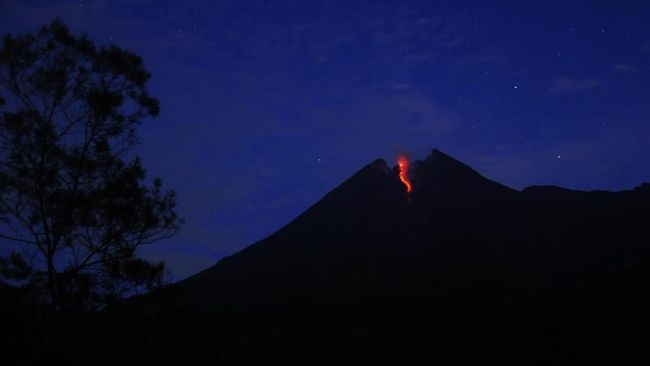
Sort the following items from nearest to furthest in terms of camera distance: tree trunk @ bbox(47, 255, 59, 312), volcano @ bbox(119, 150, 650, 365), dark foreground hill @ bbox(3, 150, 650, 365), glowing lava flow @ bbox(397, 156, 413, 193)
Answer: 1. tree trunk @ bbox(47, 255, 59, 312)
2. dark foreground hill @ bbox(3, 150, 650, 365)
3. volcano @ bbox(119, 150, 650, 365)
4. glowing lava flow @ bbox(397, 156, 413, 193)

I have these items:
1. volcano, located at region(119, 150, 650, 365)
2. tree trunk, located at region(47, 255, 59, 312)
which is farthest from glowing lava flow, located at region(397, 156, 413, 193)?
tree trunk, located at region(47, 255, 59, 312)

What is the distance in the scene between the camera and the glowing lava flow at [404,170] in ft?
364

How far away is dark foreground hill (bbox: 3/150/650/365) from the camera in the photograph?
158ft

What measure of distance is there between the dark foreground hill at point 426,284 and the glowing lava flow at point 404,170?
4.48 ft

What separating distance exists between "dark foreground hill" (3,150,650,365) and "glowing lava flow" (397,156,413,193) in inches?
53.7

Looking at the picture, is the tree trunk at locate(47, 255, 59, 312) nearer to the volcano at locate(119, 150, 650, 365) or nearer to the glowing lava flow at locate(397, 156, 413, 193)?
the volcano at locate(119, 150, 650, 365)

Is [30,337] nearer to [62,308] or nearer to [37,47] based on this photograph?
[62,308]

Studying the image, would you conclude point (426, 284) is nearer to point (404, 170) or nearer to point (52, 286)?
point (404, 170)

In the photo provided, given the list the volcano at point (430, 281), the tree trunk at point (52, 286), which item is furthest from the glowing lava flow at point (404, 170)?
the tree trunk at point (52, 286)

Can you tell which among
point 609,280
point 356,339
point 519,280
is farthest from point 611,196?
point 356,339

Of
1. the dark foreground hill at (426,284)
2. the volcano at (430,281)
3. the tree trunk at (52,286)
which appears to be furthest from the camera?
the volcano at (430,281)

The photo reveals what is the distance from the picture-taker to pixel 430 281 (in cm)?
7812

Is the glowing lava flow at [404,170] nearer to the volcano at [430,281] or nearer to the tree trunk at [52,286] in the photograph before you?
the volcano at [430,281]

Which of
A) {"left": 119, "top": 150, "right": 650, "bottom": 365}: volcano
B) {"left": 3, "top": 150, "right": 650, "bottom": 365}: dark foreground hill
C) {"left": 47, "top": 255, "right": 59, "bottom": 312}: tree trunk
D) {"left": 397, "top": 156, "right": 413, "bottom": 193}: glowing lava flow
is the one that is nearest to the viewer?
{"left": 47, "top": 255, "right": 59, "bottom": 312}: tree trunk
